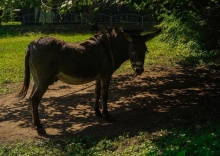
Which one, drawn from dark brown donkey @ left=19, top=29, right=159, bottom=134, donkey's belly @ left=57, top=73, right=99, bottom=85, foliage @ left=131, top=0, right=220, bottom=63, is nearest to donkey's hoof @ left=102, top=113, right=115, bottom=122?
dark brown donkey @ left=19, top=29, right=159, bottom=134

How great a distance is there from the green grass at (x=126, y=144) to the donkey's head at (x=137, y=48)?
1.32 meters

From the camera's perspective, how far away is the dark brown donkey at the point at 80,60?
22.3 feet

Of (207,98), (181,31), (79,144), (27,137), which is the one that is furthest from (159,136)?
(181,31)

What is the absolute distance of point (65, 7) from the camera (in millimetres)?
9172

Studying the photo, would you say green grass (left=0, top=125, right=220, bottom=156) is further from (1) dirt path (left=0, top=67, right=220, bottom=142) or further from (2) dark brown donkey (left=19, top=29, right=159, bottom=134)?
(2) dark brown donkey (left=19, top=29, right=159, bottom=134)

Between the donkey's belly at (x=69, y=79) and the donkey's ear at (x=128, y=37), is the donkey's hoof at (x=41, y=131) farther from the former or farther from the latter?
the donkey's ear at (x=128, y=37)

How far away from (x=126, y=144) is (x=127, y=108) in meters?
2.38

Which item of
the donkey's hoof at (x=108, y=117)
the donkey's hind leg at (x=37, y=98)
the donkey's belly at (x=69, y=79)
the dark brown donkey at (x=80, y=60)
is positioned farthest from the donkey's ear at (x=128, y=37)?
the donkey's hind leg at (x=37, y=98)

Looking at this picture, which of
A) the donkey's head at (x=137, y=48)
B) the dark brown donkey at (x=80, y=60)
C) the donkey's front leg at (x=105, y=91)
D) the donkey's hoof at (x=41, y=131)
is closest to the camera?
the dark brown donkey at (x=80, y=60)

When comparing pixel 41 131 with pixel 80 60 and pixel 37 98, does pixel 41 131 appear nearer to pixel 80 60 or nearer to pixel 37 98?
pixel 37 98

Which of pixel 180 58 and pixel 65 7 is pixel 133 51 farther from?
pixel 180 58

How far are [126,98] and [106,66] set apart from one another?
A: 2.21 m

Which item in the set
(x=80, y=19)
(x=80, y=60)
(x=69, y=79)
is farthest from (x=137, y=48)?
(x=80, y=19)

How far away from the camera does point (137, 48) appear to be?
7102 mm
